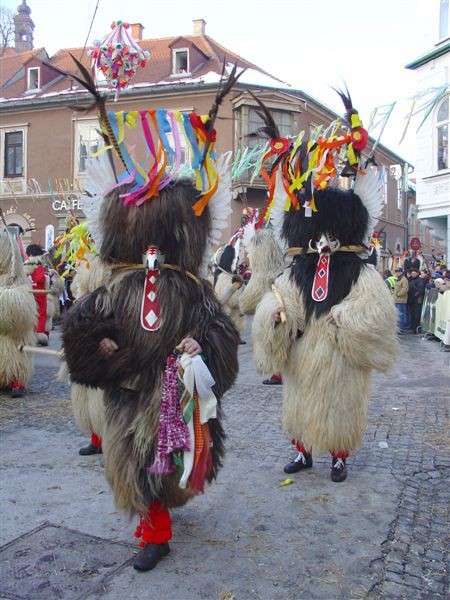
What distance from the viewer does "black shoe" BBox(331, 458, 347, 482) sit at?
399cm

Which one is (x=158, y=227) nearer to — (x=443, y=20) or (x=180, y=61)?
(x=443, y=20)

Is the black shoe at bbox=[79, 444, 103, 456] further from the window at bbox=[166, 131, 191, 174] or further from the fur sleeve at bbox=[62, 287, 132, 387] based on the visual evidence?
the window at bbox=[166, 131, 191, 174]

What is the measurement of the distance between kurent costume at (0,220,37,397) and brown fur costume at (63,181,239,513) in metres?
3.66

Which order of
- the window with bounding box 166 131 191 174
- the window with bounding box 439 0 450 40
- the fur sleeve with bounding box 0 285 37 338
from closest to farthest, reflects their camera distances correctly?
the window with bounding box 166 131 191 174 → the fur sleeve with bounding box 0 285 37 338 → the window with bounding box 439 0 450 40

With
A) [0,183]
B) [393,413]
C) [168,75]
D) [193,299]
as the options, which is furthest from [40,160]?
[193,299]

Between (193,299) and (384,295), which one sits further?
(384,295)

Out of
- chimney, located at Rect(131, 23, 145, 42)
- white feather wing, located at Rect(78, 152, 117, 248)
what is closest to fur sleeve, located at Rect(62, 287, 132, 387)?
white feather wing, located at Rect(78, 152, 117, 248)

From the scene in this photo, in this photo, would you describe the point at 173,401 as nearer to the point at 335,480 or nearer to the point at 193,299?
the point at 193,299

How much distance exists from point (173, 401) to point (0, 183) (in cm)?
2475

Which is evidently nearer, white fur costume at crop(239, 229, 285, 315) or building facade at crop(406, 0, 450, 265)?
white fur costume at crop(239, 229, 285, 315)

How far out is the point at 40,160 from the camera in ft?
79.9

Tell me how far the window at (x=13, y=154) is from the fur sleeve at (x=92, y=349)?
23.9 metres

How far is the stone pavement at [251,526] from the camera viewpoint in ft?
8.83

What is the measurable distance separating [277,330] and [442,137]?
12.2 metres
